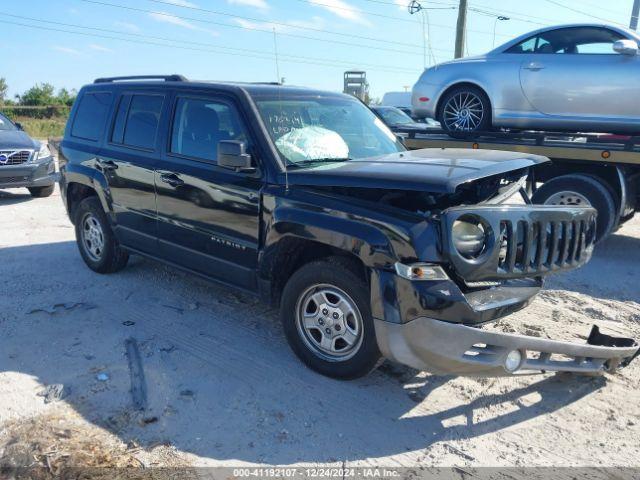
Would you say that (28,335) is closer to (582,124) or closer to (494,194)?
(494,194)

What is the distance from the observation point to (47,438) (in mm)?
3000

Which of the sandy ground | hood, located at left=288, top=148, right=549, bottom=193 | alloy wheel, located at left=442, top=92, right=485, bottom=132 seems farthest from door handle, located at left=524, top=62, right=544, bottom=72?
hood, located at left=288, top=148, right=549, bottom=193

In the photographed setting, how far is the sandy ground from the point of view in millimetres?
2965

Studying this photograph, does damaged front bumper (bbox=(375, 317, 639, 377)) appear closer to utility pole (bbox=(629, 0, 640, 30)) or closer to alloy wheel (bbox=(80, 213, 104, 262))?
alloy wheel (bbox=(80, 213, 104, 262))

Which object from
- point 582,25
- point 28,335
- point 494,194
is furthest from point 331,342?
point 582,25

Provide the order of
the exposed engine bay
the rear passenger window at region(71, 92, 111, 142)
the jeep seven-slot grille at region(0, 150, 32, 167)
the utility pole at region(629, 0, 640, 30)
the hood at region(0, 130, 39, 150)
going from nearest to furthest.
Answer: the exposed engine bay < the rear passenger window at region(71, 92, 111, 142) < the jeep seven-slot grille at region(0, 150, 32, 167) < the hood at region(0, 130, 39, 150) < the utility pole at region(629, 0, 640, 30)

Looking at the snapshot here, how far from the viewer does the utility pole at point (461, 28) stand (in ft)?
68.9

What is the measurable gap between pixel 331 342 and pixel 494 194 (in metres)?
1.53

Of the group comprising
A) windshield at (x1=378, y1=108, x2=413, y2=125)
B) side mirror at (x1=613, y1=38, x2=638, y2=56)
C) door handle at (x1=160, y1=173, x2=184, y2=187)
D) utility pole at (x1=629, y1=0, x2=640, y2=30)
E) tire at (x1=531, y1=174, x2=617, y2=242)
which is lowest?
tire at (x1=531, y1=174, x2=617, y2=242)

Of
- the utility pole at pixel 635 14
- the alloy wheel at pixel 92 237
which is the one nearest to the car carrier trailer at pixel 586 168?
the alloy wheel at pixel 92 237

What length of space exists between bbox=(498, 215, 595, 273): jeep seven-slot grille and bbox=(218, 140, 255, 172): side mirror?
69.2 inches

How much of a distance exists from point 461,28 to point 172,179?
774 inches

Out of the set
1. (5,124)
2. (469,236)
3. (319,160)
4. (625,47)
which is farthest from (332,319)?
(5,124)

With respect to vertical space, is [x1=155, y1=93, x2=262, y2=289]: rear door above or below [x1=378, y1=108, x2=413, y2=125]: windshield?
below
